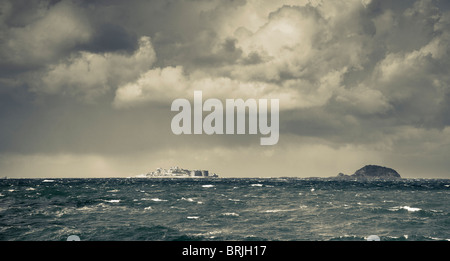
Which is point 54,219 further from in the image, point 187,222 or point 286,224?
point 286,224

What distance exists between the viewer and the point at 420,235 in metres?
33.9

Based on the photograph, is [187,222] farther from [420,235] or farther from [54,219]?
[420,235]

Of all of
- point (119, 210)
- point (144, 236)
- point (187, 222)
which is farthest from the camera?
point (119, 210)
